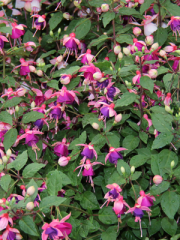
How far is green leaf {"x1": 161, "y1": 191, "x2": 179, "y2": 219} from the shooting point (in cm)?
91

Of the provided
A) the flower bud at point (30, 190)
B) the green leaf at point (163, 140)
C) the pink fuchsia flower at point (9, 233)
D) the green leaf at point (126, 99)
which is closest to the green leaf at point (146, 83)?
the green leaf at point (126, 99)

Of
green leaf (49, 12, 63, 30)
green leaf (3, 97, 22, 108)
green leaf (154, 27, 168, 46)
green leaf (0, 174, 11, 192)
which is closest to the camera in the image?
green leaf (0, 174, 11, 192)

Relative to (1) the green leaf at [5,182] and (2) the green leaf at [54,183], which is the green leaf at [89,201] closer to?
(2) the green leaf at [54,183]

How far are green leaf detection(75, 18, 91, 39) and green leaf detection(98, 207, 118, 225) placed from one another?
31.5 inches

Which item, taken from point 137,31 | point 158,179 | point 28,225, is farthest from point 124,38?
point 28,225

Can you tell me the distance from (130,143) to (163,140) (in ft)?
0.55

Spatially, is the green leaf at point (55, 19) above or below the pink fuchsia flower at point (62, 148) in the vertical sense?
above

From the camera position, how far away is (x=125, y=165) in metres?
0.99

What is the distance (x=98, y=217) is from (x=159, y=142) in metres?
0.40

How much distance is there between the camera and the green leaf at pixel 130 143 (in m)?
1.07

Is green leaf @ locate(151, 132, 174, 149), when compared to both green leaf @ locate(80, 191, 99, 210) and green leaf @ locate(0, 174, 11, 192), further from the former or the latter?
green leaf @ locate(0, 174, 11, 192)

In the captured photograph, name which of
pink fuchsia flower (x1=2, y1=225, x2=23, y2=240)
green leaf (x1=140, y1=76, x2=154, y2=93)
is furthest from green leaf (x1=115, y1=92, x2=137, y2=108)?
pink fuchsia flower (x1=2, y1=225, x2=23, y2=240)

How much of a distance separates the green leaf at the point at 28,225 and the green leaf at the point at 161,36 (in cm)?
95

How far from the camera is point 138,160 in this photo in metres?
1.02
